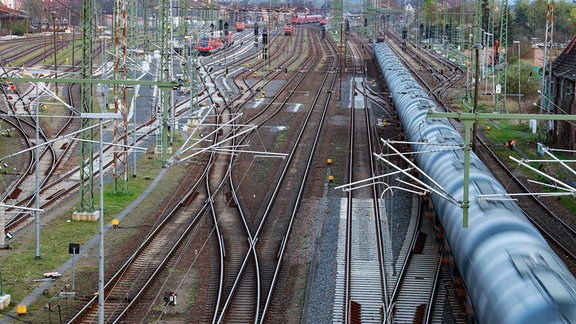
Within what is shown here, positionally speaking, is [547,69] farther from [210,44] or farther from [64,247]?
[210,44]

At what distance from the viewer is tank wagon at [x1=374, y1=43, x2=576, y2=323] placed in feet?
42.7

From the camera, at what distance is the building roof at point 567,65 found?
41.2 m

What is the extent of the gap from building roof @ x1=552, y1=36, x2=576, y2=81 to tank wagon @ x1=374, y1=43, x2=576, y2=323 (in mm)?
19960

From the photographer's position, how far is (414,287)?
20547 millimetres

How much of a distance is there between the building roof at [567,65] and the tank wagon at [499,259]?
1996 cm

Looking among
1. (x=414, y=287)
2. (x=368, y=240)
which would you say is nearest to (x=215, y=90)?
(x=368, y=240)

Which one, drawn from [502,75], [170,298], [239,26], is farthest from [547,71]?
[239,26]

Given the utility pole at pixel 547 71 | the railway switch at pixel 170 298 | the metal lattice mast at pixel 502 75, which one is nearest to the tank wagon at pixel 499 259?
the railway switch at pixel 170 298

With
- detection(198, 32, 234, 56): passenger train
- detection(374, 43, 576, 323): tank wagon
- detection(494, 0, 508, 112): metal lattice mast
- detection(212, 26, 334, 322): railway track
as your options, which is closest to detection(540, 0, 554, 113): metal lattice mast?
detection(494, 0, 508, 112): metal lattice mast

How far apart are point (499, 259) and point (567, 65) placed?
30.3 m

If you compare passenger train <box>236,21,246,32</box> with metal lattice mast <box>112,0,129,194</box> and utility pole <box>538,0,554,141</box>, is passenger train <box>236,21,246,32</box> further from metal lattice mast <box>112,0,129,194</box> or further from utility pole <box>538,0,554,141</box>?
metal lattice mast <box>112,0,129,194</box>

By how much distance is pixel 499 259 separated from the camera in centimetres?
1504

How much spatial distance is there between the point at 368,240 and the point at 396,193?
20.4 feet

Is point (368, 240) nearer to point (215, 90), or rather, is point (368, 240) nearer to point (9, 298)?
point (9, 298)
